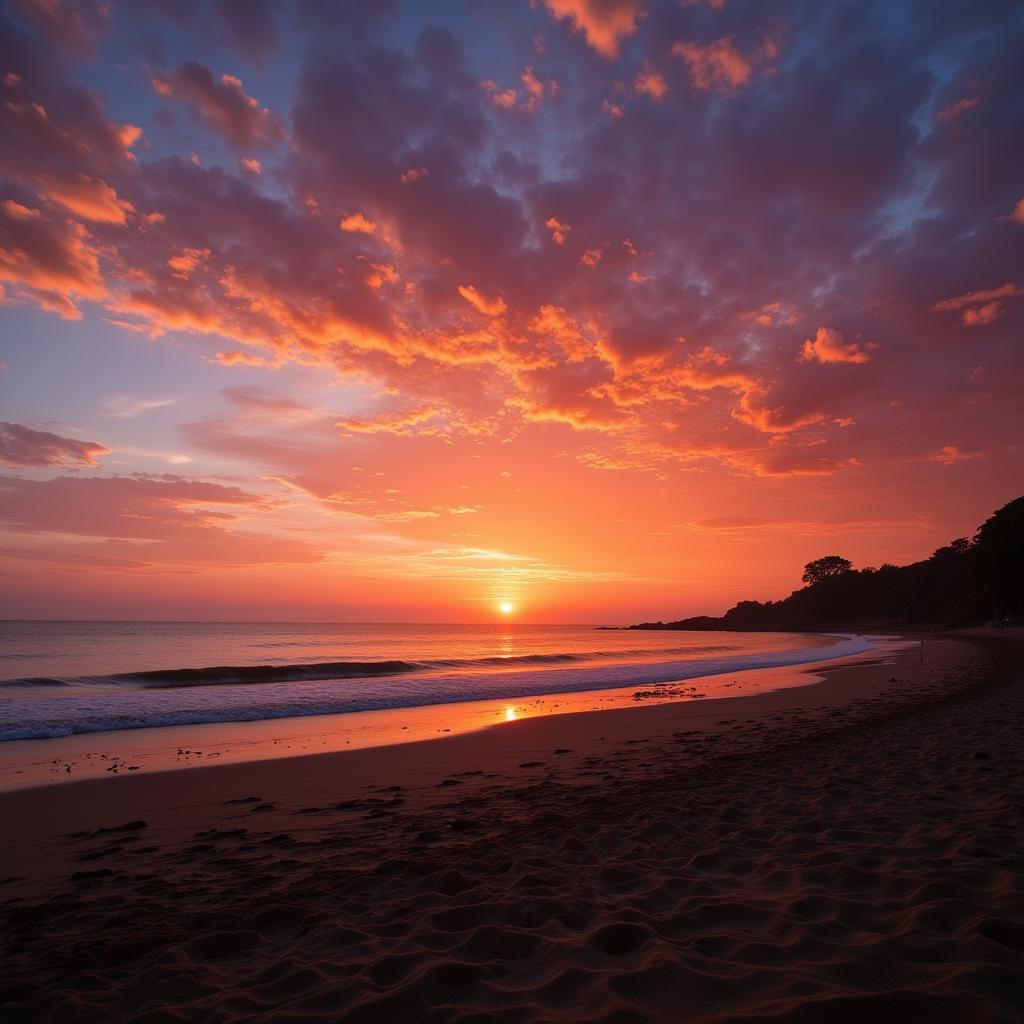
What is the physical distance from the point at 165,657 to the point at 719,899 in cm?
4448

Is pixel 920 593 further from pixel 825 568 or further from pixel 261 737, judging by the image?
pixel 261 737

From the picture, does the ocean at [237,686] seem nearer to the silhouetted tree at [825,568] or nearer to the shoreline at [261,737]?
the shoreline at [261,737]

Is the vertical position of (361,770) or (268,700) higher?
(268,700)

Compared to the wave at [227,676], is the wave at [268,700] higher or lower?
lower

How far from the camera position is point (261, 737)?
13.3 meters

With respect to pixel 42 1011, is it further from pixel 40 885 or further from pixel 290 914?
pixel 40 885

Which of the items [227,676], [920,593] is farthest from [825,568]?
[227,676]

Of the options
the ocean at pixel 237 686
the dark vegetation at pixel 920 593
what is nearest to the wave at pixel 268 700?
the ocean at pixel 237 686

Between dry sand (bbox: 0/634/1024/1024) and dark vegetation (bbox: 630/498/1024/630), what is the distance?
237ft

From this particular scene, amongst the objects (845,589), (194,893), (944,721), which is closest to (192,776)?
(194,893)

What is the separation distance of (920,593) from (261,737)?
421 ft

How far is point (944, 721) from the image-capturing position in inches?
465

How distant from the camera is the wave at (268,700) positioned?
1473cm

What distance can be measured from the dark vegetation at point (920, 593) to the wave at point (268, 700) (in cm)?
5475
